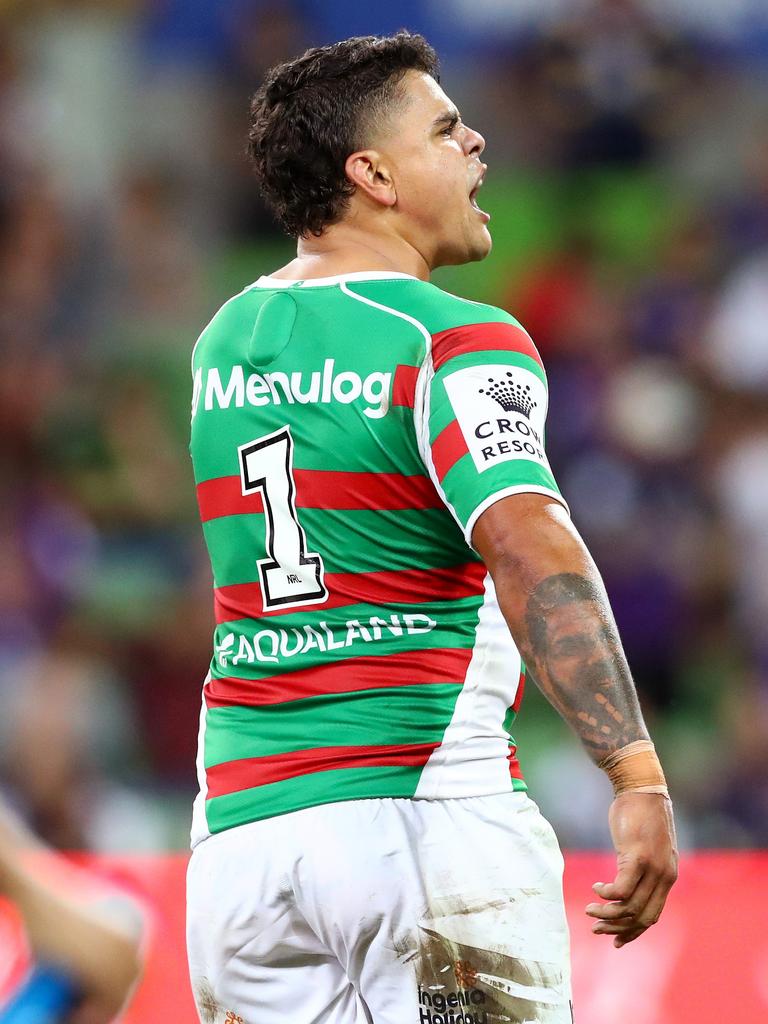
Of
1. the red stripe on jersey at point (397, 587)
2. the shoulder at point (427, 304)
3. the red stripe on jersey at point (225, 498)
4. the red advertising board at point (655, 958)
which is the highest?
the shoulder at point (427, 304)

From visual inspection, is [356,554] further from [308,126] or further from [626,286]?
[626,286]

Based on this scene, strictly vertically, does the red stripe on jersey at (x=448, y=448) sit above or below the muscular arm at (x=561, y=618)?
above

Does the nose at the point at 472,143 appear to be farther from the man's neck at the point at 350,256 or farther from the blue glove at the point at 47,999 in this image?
the blue glove at the point at 47,999

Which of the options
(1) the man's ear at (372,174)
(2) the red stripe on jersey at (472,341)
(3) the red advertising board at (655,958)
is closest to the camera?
(2) the red stripe on jersey at (472,341)

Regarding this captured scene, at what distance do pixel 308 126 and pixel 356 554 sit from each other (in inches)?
28.7

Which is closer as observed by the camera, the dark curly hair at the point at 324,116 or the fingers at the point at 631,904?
the fingers at the point at 631,904

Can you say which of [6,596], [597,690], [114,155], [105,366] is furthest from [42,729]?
[597,690]

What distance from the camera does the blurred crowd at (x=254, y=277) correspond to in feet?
21.0

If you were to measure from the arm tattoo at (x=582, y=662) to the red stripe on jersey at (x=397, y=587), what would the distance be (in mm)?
247

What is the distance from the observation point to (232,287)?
8.17 meters

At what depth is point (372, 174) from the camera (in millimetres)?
2346

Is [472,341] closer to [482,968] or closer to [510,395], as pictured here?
[510,395]

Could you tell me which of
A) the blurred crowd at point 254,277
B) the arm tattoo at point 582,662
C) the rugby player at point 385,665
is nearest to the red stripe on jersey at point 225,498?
the rugby player at point 385,665

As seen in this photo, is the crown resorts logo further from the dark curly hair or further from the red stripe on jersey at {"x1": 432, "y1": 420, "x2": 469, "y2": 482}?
the dark curly hair
